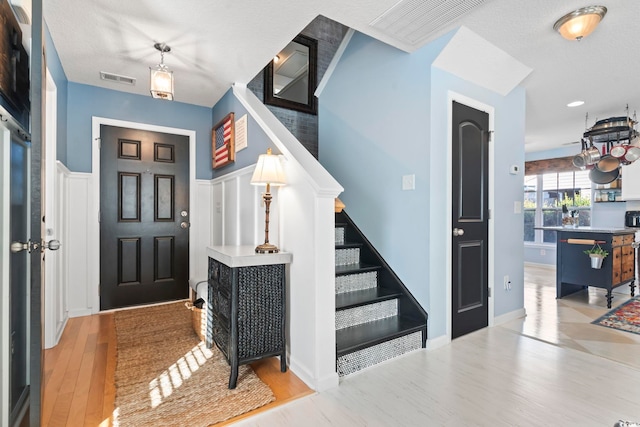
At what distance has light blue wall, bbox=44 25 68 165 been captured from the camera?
2384mm

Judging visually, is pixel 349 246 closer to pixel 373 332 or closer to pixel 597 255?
pixel 373 332

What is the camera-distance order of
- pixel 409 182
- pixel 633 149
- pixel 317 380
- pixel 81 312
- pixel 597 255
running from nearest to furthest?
pixel 317 380, pixel 409 182, pixel 81 312, pixel 597 255, pixel 633 149

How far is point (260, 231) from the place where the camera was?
270cm

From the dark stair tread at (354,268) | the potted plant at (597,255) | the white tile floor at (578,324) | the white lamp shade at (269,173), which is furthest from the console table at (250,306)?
the potted plant at (597,255)

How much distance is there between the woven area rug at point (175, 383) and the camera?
1.69m

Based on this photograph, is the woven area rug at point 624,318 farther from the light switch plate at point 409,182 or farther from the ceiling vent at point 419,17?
the ceiling vent at point 419,17

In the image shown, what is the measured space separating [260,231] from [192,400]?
4.18 ft

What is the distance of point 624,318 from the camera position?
3311mm

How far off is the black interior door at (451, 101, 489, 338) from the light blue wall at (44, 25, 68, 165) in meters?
3.12

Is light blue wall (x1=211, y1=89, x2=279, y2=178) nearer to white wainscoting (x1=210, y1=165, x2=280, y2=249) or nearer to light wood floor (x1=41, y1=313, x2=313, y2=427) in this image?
white wainscoting (x1=210, y1=165, x2=280, y2=249)

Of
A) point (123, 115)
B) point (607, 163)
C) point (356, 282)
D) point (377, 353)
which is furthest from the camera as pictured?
point (607, 163)

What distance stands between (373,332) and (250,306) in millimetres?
950

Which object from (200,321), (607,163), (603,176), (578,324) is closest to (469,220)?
(578,324)

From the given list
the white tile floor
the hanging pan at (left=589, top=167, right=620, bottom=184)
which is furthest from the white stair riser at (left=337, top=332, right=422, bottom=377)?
the hanging pan at (left=589, top=167, right=620, bottom=184)
